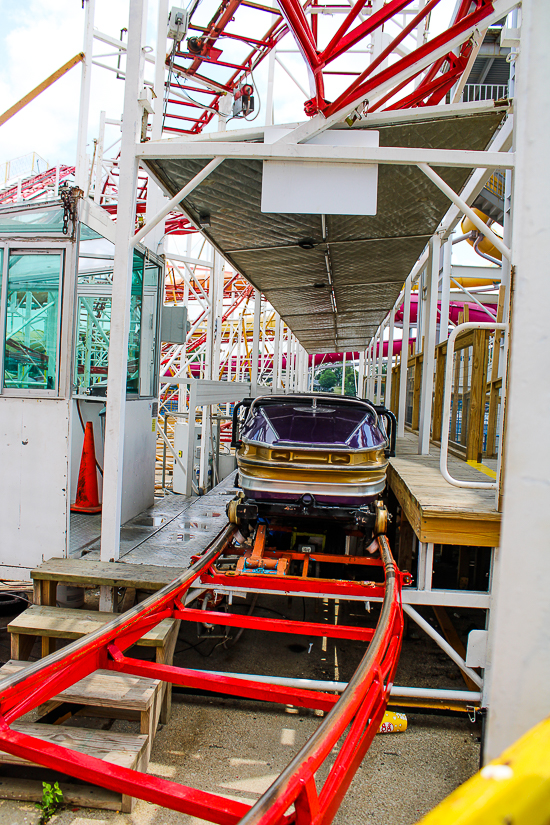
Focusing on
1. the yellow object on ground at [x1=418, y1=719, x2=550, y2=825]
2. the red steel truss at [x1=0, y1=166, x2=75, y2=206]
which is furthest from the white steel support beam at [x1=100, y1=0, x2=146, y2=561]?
the red steel truss at [x1=0, y1=166, x2=75, y2=206]

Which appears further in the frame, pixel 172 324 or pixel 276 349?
pixel 276 349

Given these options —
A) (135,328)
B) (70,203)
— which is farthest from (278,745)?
(70,203)

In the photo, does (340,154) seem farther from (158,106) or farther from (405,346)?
(405,346)

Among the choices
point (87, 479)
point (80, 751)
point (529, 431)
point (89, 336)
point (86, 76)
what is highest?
point (86, 76)

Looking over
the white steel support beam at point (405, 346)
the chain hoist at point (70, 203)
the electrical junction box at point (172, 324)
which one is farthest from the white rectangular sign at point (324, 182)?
the white steel support beam at point (405, 346)

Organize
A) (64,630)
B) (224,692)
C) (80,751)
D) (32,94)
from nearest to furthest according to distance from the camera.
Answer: (224,692) → (80,751) → (64,630) → (32,94)

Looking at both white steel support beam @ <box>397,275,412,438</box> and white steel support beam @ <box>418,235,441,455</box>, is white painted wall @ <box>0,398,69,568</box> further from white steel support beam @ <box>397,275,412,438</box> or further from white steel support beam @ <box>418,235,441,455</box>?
white steel support beam @ <box>397,275,412,438</box>

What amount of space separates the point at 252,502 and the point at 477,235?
13.5m

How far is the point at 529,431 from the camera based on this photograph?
1438 mm

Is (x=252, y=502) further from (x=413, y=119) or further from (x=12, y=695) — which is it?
(x=413, y=119)

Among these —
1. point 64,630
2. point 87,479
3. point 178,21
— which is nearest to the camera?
point 64,630

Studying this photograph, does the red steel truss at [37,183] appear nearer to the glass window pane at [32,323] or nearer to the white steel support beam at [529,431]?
the glass window pane at [32,323]

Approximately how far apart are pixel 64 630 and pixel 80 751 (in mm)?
877

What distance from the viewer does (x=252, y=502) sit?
4.76 m
